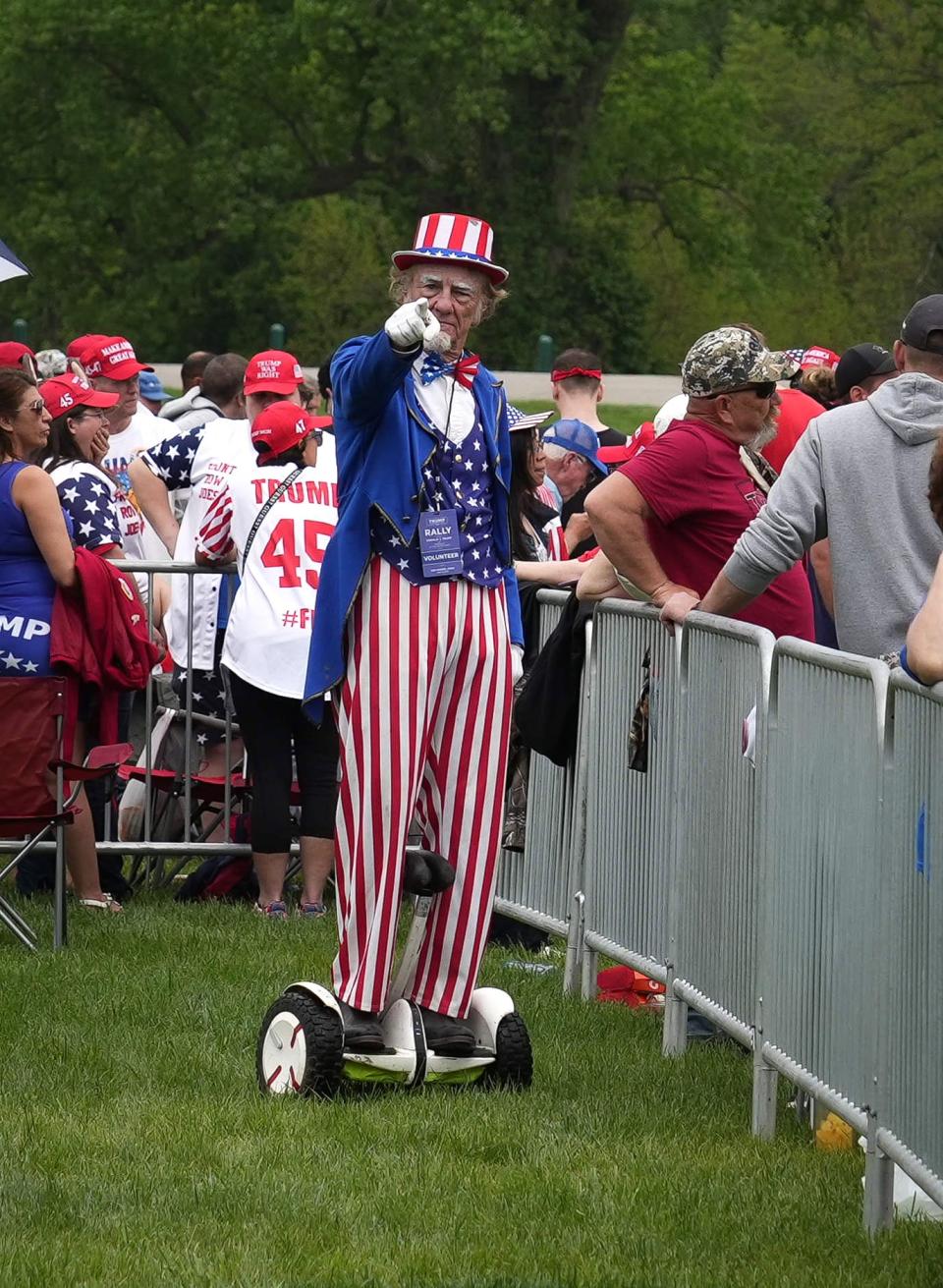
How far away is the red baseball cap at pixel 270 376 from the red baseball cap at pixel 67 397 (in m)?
0.73

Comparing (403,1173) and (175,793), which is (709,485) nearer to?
(403,1173)

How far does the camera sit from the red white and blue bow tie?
6074 millimetres

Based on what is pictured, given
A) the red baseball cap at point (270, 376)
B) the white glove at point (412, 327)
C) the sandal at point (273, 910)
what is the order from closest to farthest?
1. the white glove at point (412, 327)
2. the sandal at point (273, 910)
3. the red baseball cap at point (270, 376)

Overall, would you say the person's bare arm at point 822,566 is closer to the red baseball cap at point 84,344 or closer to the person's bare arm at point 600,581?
the person's bare arm at point 600,581

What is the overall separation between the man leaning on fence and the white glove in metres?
1.02

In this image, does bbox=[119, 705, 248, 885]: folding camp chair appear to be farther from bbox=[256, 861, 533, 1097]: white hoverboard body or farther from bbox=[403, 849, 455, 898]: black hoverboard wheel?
bbox=[403, 849, 455, 898]: black hoverboard wheel

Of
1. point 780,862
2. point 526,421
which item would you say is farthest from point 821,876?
point 526,421

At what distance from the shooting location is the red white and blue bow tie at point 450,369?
607 centimetres

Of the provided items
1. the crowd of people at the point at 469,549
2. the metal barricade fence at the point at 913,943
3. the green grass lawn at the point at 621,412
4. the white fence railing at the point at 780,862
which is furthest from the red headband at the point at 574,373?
the green grass lawn at the point at 621,412

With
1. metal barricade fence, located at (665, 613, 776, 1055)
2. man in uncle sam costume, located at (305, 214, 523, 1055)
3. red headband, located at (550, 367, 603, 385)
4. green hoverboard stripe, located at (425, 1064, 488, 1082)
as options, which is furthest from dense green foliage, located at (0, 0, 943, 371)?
green hoverboard stripe, located at (425, 1064, 488, 1082)

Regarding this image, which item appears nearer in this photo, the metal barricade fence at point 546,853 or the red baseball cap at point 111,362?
the metal barricade fence at point 546,853

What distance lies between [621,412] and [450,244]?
24533mm

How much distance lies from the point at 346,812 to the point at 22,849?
2.63 metres

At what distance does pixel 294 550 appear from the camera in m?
9.27
